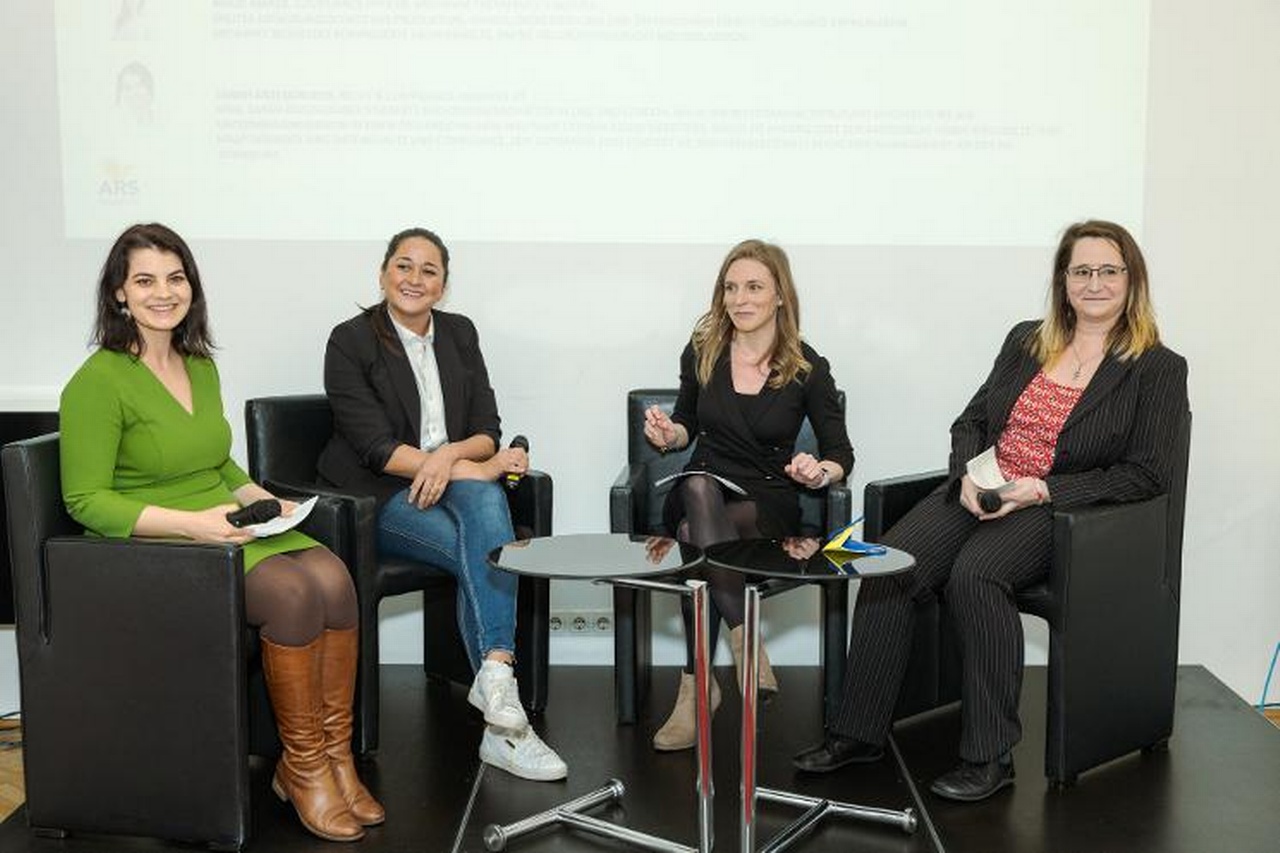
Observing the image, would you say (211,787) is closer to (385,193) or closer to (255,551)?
(255,551)

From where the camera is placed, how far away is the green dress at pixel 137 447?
2547 millimetres

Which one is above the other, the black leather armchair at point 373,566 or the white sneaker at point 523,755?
the black leather armchair at point 373,566

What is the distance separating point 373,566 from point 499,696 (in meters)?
0.43

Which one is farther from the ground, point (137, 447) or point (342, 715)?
point (137, 447)

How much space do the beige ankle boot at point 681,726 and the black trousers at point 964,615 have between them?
0.37 m

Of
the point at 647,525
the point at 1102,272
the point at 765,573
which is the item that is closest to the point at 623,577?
the point at 765,573

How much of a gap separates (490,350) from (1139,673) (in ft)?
6.42

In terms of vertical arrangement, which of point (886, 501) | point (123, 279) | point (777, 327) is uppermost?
point (123, 279)

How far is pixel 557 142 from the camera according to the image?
371 cm

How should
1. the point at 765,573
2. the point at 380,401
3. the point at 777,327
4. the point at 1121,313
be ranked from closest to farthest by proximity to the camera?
the point at 765,573 → the point at 1121,313 → the point at 380,401 → the point at 777,327

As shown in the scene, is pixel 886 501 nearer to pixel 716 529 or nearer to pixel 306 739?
pixel 716 529

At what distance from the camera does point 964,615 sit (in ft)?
9.55

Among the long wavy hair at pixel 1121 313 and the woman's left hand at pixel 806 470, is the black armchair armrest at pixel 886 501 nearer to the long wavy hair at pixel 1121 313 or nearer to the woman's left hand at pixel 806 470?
the woman's left hand at pixel 806 470

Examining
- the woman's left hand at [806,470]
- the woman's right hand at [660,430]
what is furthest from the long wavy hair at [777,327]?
the woman's left hand at [806,470]
